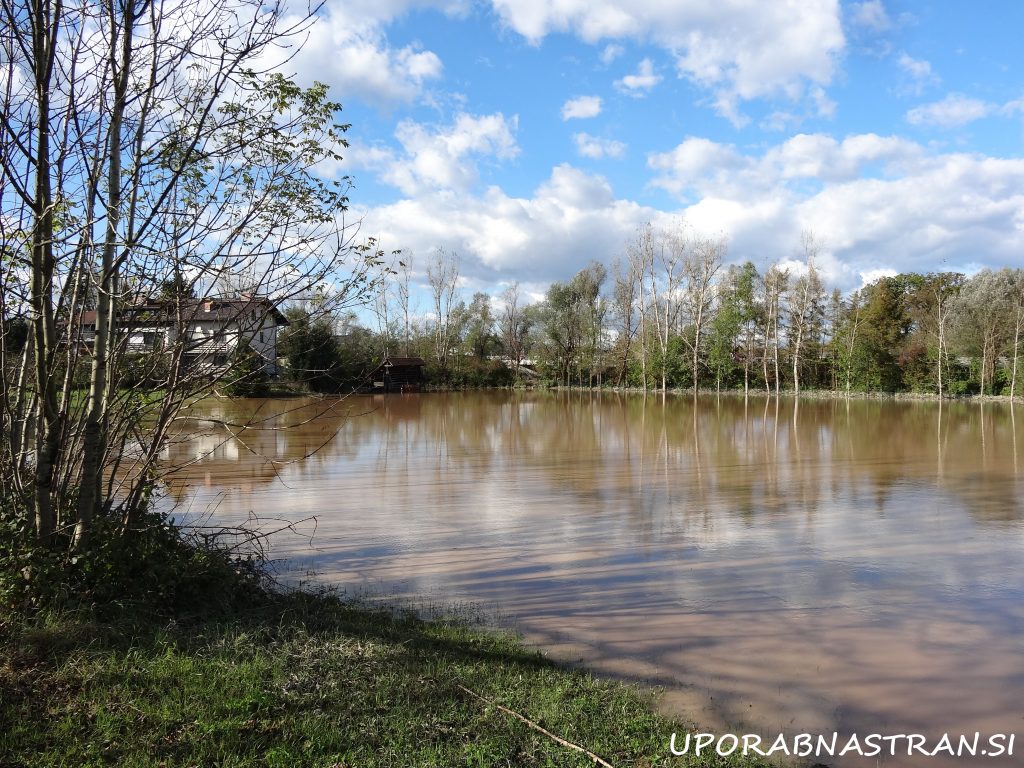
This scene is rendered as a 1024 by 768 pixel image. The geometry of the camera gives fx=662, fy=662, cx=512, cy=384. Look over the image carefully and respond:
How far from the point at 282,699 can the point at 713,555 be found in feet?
17.0

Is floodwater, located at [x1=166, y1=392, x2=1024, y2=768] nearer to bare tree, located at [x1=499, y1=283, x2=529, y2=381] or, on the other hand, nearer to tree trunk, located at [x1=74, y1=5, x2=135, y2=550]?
tree trunk, located at [x1=74, y1=5, x2=135, y2=550]

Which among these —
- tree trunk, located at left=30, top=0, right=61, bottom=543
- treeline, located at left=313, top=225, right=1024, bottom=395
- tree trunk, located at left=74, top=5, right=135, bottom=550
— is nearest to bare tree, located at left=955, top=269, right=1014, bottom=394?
treeline, located at left=313, top=225, right=1024, bottom=395

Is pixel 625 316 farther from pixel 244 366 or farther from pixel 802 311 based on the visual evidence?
pixel 244 366

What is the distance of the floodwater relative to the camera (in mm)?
4410

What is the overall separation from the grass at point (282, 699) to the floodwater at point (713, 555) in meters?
0.84

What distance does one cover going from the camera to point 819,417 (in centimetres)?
2625

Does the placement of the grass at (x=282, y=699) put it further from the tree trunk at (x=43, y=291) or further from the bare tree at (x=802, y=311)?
the bare tree at (x=802, y=311)

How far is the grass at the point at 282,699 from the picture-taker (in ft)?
9.61

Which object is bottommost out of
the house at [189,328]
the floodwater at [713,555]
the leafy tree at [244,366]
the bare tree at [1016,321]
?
the floodwater at [713,555]

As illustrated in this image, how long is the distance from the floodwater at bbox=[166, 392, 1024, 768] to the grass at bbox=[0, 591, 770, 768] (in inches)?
33.0

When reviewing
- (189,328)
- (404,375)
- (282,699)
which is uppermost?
(404,375)

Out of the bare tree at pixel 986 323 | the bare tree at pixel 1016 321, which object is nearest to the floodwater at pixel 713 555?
the bare tree at pixel 1016 321

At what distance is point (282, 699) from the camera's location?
335cm

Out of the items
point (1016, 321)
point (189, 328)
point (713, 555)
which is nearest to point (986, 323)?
point (1016, 321)
